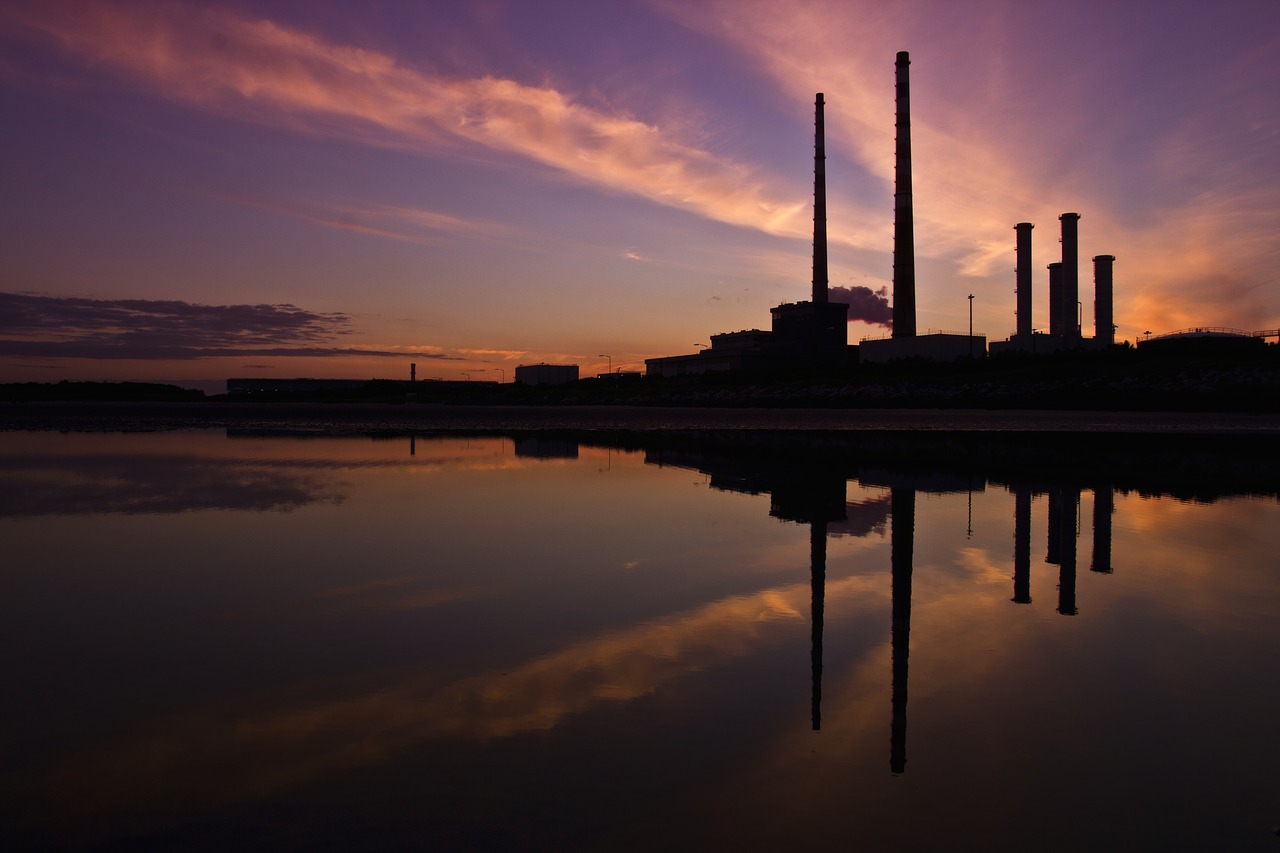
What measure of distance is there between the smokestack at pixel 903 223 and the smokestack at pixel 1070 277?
16.8m

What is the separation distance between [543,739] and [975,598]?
4.61 meters

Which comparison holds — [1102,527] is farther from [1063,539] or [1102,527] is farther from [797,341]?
[797,341]

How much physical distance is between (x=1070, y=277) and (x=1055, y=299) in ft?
22.9

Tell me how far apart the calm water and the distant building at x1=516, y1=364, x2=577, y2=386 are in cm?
14939

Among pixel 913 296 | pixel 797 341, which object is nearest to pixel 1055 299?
pixel 913 296

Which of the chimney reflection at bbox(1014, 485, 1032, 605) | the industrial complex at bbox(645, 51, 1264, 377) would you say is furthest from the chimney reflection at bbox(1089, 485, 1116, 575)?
the industrial complex at bbox(645, 51, 1264, 377)

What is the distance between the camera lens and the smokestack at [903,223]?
268 ft

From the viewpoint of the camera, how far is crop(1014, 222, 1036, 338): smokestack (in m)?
92.4

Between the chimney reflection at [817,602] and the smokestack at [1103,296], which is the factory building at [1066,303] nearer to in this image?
the smokestack at [1103,296]

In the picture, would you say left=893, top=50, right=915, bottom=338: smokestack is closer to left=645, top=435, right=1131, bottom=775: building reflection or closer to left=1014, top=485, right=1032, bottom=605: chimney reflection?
left=645, top=435, right=1131, bottom=775: building reflection

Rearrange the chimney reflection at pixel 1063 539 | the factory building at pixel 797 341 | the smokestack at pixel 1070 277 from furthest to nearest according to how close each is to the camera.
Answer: the factory building at pixel 797 341 → the smokestack at pixel 1070 277 → the chimney reflection at pixel 1063 539

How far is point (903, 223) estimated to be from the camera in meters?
83.9

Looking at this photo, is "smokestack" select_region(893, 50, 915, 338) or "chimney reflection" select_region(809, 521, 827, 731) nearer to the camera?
"chimney reflection" select_region(809, 521, 827, 731)

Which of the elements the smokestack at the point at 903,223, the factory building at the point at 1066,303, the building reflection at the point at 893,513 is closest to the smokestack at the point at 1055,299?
the factory building at the point at 1066,303
